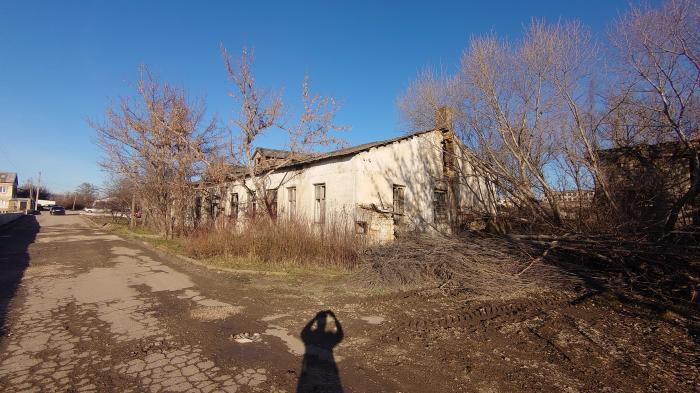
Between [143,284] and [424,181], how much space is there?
11.1 meters

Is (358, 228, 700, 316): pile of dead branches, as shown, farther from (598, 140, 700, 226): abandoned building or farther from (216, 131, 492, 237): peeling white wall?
(216, 131, 492, 237): peeling white wall

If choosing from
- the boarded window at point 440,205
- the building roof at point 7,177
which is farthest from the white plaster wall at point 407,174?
the building roof at point 7,177

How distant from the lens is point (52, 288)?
7500mm

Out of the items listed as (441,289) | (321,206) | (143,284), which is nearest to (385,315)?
(441,289)

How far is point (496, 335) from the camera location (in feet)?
16.0

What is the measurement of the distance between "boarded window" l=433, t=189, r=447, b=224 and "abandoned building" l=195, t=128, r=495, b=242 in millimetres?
43

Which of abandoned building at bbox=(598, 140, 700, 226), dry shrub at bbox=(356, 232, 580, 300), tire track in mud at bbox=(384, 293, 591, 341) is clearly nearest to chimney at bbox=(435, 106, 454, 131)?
abandoned building at bbox=(598, 140, 700, 226)

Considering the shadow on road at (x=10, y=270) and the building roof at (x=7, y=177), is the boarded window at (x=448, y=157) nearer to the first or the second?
the shadow on road at (x=10, y=270)

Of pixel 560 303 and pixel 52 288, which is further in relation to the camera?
pixel 52 288

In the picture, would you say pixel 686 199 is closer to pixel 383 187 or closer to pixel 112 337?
pixel 383 187

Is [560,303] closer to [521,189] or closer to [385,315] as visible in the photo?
[385,315]

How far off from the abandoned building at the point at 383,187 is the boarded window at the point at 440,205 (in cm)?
4

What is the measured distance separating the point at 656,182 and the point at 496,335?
620 cm

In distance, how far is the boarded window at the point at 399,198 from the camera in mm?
14938
